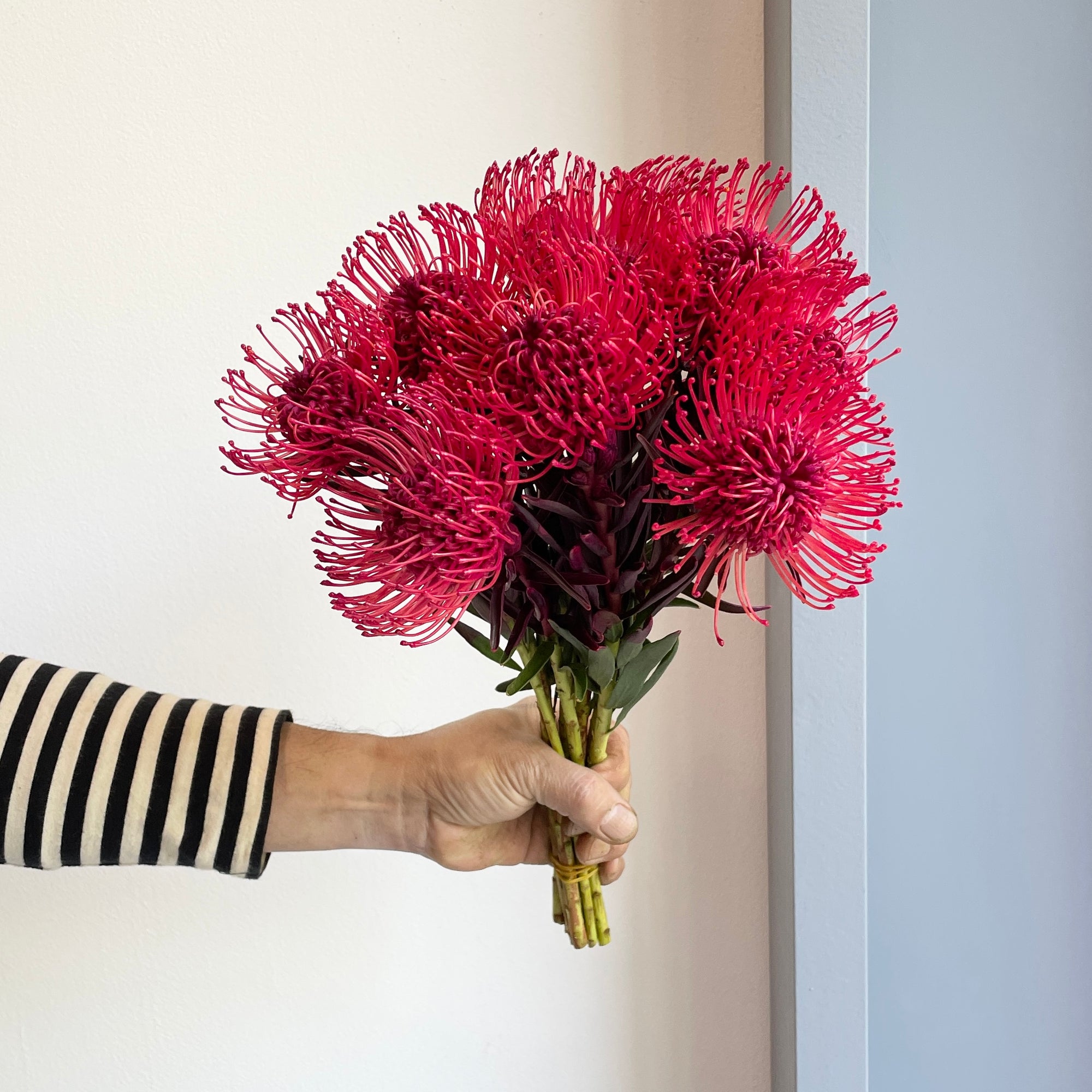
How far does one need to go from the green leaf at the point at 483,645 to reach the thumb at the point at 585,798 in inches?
3.5

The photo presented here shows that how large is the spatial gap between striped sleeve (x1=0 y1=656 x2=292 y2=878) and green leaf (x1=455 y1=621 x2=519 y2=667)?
0.25 m

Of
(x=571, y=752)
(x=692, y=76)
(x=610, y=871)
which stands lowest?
(x=610, y=871)

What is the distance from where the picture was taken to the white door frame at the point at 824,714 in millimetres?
843

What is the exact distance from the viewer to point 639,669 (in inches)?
21.5

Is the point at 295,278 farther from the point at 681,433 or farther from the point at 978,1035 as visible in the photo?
the point at 978,1035

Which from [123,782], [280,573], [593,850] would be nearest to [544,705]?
[593,850]

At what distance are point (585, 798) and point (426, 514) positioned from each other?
0.26 metres

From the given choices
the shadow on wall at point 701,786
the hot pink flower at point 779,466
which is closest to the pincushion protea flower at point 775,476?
the hot pink flower at point 779,466

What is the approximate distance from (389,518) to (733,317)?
0.64 feet

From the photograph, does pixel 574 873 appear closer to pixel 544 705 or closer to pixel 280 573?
pixel 544 705

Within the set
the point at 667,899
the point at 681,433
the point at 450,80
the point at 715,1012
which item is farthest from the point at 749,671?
the point at 450,80

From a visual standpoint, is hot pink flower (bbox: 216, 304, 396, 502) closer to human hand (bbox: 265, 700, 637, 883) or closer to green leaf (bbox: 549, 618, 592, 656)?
green leaf (bbox: 549, 618, 592, 656)

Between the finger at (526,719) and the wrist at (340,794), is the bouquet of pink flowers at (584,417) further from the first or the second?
the wrist at (340,794)

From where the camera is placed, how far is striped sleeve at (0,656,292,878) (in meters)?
0.68
